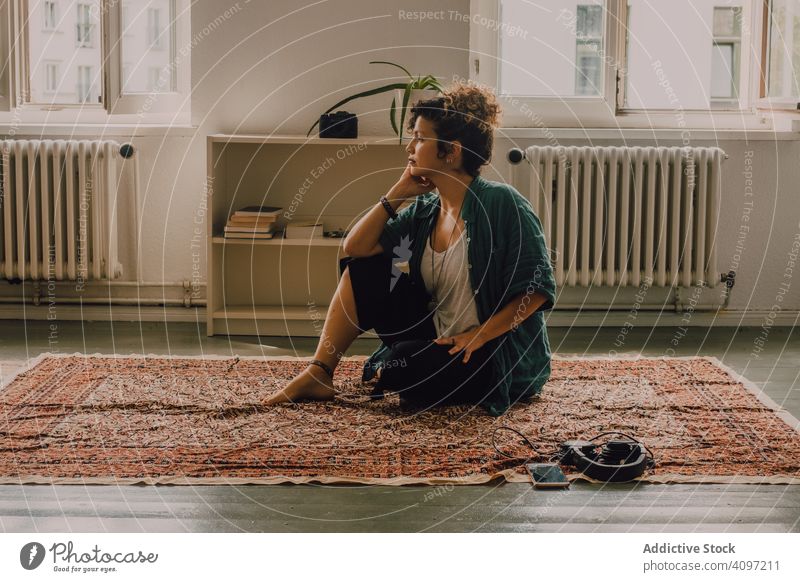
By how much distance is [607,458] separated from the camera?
2.22 m

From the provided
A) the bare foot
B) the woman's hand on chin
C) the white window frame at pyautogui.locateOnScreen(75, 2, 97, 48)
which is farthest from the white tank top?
the white window frame at pyautogui.locateOnScreen(75, 2, 97, 48)

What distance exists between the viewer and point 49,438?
2396 millimetres

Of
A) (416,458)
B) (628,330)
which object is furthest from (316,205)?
(416,458)

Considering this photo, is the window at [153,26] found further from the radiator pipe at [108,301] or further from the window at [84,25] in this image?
the radiator pipe at [108,301]

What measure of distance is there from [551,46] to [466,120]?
1605mm

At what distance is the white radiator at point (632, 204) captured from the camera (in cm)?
394

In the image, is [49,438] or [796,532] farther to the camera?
[49,438]

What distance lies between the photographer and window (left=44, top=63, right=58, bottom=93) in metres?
4.23

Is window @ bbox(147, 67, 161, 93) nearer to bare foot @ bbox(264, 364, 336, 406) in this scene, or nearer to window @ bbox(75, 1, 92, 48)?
window @ bbox(75, 1, 92, 48)

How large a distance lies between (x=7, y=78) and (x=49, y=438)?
2.25 meters

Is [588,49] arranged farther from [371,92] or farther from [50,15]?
[50,15]

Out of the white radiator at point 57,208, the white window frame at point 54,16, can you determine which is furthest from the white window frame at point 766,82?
the white window frame at point 54,16

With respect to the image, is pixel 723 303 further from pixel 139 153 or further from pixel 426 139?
pixel 139 153

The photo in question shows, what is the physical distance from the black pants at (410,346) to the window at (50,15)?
2084 millimetres
